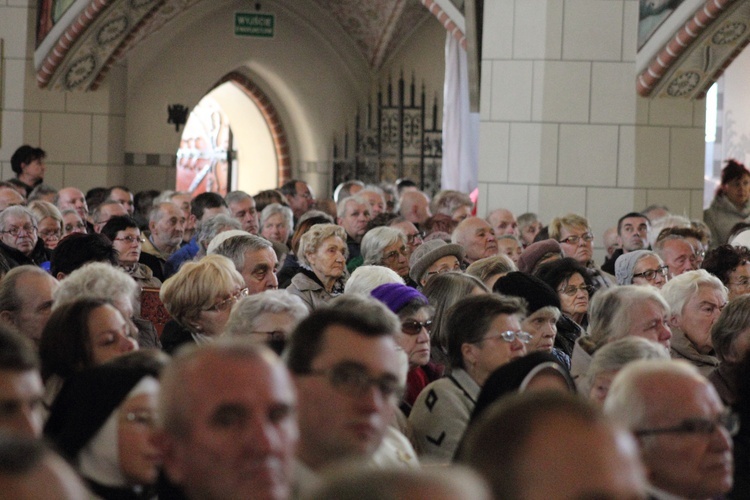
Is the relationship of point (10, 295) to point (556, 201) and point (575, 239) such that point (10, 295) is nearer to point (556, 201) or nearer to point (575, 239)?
point (575, 239)

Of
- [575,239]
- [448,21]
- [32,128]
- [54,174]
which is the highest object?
[448,21]

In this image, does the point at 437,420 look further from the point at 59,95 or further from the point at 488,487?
the point at 59,95

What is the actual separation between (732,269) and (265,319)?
3403 millimetres

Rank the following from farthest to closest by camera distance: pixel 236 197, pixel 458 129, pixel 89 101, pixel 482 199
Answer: pixel 458 129
pixel 89 101
pixel 482 199
pixel 236 197

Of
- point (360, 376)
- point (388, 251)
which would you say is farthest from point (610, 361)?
point (388, 251)

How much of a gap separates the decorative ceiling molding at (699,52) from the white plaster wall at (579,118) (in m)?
0.12

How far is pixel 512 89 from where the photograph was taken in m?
10.6

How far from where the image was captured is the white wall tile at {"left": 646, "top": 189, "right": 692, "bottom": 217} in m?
10.6

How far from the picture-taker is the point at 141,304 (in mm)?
5699

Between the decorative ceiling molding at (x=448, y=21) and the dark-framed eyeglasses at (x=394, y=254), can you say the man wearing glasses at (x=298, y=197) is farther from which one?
the dark-framed eyeglasses at (x=394, y=254)

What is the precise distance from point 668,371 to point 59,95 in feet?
34.4

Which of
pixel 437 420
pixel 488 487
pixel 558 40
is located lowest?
pixel 437 420

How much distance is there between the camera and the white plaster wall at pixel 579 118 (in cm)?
1037

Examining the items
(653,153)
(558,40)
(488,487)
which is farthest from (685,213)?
(488,487)
